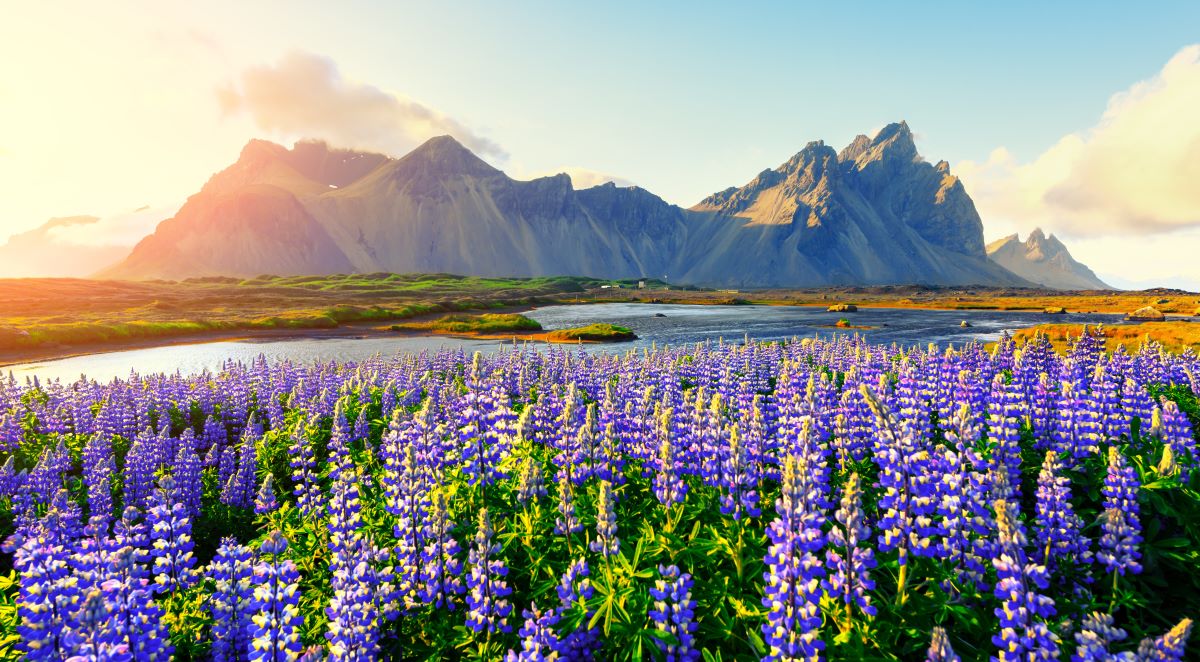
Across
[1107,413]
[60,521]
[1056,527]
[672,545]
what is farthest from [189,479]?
[1107,413]

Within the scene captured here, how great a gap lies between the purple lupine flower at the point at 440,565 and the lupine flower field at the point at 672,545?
3 centimetres

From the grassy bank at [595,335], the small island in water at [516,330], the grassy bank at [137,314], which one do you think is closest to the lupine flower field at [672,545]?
the small island in water at [516,330]

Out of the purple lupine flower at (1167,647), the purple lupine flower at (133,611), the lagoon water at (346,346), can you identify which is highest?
the purple lupine flower at (1167,647)

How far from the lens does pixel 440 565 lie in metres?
5.91

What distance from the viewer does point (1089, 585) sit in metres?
5.79

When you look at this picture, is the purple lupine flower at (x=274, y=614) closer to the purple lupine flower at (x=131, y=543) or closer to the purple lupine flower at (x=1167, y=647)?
the purple lupine flower at (x=131, y=543)

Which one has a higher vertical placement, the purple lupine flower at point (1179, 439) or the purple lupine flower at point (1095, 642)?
the purple lupine flower at point (1179, 439)

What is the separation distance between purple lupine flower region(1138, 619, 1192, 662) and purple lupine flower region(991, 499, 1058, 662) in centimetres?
62

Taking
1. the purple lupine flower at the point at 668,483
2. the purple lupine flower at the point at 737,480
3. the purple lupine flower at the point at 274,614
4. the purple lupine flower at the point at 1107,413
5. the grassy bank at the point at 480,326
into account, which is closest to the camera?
the purple lupine flower at the point at 274,614

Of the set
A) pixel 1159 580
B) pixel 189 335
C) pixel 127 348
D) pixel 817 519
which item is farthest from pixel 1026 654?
pixel 189 335

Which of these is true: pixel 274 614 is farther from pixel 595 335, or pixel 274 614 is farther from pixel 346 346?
pixel 595 335

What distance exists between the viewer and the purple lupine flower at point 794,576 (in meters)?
4.23

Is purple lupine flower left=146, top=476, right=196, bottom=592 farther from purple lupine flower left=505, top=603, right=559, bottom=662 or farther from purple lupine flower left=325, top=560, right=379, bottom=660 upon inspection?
purple lupine flower left=505, top=603, right=559, bottom=662

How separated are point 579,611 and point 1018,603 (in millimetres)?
3724
